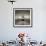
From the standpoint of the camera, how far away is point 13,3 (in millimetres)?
5254

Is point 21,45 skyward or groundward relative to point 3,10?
groundward

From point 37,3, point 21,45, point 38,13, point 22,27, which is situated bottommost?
point 21,45

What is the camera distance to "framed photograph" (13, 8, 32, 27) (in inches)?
207

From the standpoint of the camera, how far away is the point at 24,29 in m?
5.26

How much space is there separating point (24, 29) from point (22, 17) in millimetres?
504

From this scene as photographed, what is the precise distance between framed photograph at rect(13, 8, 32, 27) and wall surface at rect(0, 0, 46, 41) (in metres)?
0.12

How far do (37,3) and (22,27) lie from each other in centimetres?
116

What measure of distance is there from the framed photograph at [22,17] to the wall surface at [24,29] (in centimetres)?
12

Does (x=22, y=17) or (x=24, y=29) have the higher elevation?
(x=22, y=17)

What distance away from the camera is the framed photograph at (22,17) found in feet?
17.2

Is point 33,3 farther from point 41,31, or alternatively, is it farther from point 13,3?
point 41,31

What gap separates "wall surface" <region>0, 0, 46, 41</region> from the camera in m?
5.23

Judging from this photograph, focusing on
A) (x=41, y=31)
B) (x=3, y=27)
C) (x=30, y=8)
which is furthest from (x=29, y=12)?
(x=3, y=27)

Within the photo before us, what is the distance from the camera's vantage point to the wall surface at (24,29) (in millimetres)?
5233
